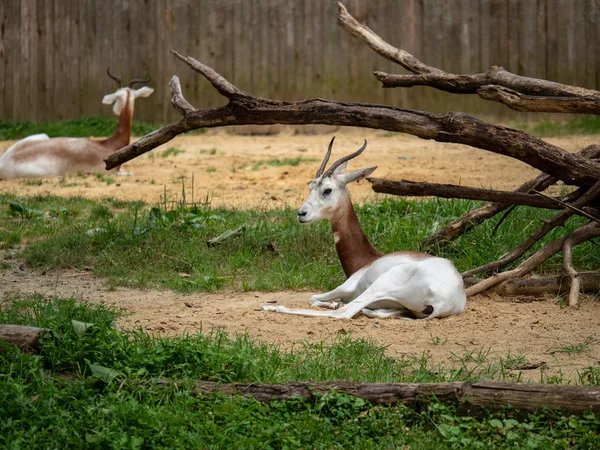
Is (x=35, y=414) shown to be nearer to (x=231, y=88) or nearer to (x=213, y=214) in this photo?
(x=231, y=88)

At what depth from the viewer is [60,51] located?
49.8 feet

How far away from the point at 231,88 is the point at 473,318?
2.41m

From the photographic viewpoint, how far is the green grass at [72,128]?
14469mm

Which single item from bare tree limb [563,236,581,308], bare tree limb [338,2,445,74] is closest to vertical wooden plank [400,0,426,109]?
bare tree limb [338,2,445,74]

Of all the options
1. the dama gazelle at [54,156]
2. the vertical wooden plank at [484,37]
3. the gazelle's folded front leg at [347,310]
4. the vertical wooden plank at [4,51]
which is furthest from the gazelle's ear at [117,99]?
the gazelle's folded front leg at [347,310]

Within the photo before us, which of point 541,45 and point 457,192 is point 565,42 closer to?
point 541,45

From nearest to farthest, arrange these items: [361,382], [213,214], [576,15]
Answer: [361,382]
[213,214]
[576,15]

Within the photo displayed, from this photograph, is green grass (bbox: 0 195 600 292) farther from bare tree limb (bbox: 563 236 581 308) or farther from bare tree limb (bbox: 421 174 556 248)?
bare tree limb (bbox: 563 236 581 308)

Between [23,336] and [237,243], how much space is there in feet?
10.9

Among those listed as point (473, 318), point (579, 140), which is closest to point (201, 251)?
point (473, 318)

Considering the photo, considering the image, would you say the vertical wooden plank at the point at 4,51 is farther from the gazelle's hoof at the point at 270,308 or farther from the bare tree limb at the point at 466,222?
the gazelle's hoof at the point at 270,308

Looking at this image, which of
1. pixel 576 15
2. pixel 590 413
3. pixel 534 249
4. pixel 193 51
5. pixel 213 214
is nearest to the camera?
pixel 590 413

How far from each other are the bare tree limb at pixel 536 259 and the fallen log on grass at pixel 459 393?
2430 millimetres

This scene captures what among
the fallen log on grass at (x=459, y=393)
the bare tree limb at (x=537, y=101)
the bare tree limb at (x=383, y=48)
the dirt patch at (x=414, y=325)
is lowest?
the dirt patch at (x=414, y=325)
